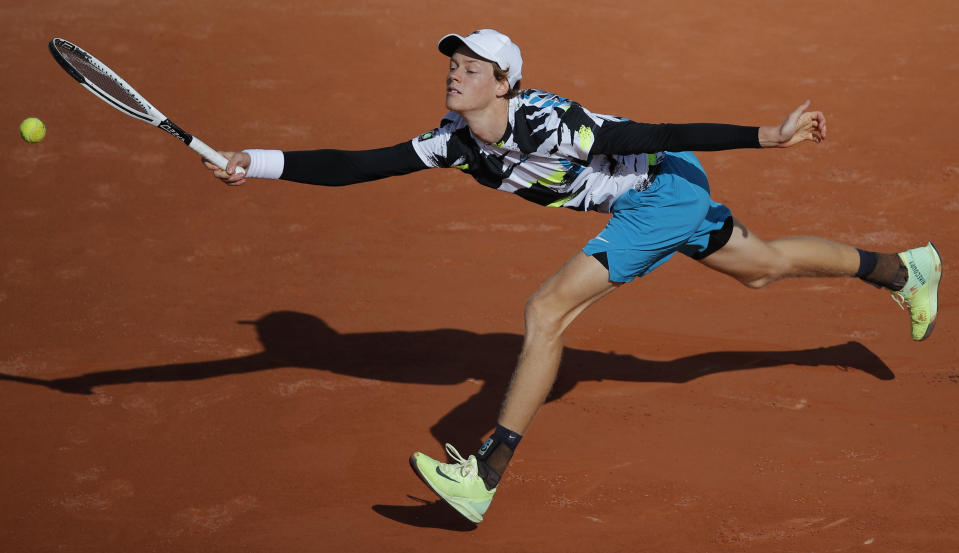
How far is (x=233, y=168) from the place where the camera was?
4387 mm

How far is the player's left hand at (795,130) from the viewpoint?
13.1 ft

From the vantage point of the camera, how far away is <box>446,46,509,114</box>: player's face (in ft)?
14.1

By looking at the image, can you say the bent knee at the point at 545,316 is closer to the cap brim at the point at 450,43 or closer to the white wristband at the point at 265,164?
the cap brim at the point at 450,43

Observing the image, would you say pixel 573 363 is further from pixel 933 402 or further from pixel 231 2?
pixel 231 2

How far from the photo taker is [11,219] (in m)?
7.82

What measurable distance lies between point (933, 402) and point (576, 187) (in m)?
2.20

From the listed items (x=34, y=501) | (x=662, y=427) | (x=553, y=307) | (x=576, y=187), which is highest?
(x=576, y=187)

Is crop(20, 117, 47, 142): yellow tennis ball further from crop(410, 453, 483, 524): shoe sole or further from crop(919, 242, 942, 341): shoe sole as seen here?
crop(919, 242, 942, 341): shoe sole

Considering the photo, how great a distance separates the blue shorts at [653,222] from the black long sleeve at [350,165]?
0.88 meters

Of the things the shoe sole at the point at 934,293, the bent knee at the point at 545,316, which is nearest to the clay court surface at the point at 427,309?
the shoe sole at the point at 934,293

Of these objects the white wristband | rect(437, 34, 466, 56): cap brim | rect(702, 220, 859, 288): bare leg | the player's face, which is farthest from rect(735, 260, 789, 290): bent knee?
the white wristband

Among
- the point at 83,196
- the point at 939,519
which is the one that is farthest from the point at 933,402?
the point at 83,196

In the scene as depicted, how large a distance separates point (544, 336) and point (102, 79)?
234 cm

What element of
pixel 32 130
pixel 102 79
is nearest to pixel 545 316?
pixel 102 79
